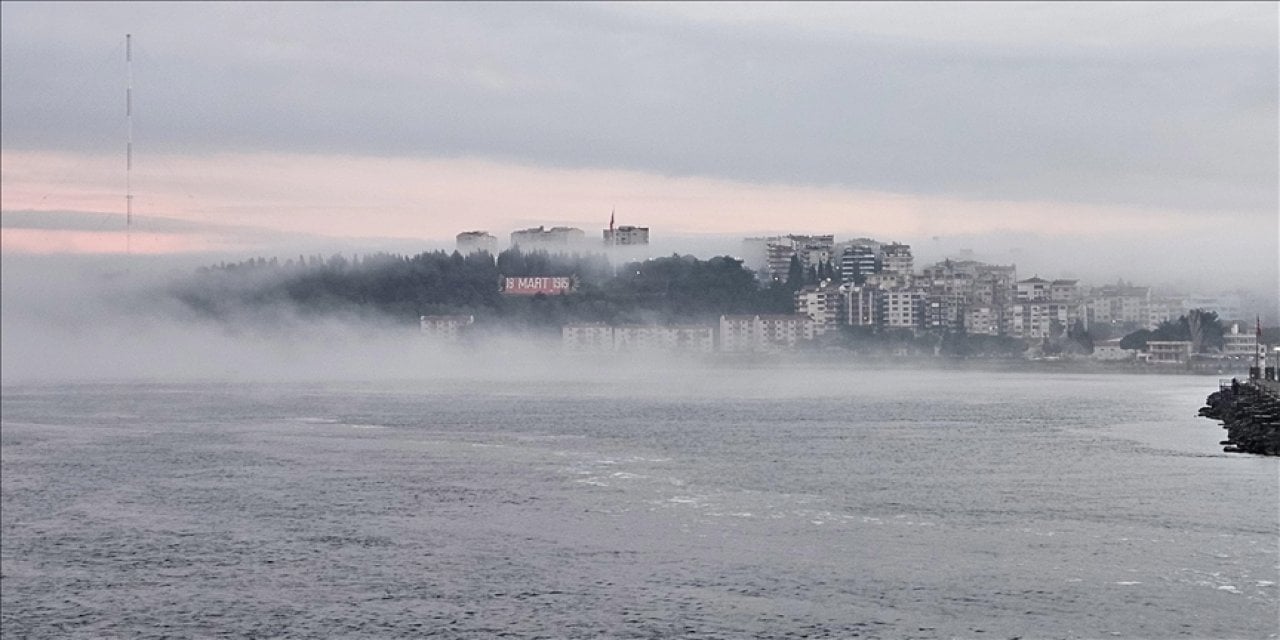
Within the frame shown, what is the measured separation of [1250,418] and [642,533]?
30.5 m

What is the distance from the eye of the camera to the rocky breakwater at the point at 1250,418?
137ft

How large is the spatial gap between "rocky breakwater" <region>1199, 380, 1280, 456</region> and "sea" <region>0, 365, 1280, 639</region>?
4.72 ft

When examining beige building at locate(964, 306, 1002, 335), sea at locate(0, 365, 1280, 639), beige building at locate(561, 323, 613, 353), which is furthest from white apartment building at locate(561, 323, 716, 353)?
sea at locate(0, 365, 1280, 639)

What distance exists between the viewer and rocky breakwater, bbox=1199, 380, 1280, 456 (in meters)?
41.7

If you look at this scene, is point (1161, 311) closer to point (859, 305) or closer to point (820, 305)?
point (859, 305)

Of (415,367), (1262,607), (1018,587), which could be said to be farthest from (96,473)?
(415,367)

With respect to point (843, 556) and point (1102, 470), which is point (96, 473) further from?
point (1102, 470)

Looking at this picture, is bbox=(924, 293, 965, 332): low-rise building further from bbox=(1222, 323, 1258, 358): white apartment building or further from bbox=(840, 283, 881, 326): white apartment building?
bbox=(1222, 323, 1258, 358): white apartment building

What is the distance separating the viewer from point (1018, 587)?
825 inches

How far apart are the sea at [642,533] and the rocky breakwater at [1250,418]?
1439 mm

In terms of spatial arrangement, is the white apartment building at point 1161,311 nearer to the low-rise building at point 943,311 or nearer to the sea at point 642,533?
the low-rise building at point 943,311

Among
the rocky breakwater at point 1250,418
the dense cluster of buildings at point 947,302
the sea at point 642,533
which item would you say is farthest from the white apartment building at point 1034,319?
the sea at point 642,533

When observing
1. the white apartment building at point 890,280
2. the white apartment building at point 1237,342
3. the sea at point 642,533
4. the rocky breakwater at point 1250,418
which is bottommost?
the sea at point 642,533

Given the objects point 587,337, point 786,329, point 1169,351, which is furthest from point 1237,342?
point 587,337
